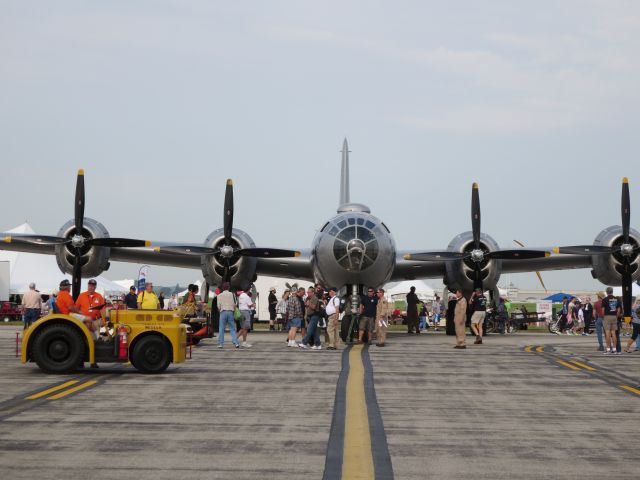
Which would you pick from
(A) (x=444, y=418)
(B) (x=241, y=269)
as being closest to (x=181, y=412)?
(A) (x=444, y=418)

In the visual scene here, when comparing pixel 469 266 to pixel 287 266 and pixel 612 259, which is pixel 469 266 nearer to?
pixel 612 259

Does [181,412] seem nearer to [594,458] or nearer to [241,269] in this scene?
[594,458]

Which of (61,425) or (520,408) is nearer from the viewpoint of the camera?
(61,425)

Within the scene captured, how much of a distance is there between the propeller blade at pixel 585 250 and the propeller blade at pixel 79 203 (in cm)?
1665

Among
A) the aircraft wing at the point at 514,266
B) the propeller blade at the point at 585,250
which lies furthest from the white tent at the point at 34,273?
the propeller blade at the point at 585,250

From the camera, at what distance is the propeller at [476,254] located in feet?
106

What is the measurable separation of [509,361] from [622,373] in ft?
10.3

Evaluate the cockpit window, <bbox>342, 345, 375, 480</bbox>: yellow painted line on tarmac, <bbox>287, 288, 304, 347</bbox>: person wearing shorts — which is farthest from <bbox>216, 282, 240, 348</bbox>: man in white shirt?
<bbox>342, 345, 375, 480</bbox>: yellow painted line on tarmac

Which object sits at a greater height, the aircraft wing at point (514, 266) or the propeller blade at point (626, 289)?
the aircraft wing at point (514, 266)

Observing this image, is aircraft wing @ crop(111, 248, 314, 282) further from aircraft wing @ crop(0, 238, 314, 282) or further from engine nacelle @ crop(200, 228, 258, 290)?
engine nacelle @ crop(200, 228, 258, 290)

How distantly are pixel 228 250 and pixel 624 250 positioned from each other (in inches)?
559

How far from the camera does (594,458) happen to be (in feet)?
28.4

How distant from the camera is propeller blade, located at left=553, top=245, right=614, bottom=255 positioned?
1280 inches

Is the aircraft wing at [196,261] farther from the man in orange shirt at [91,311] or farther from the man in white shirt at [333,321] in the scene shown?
the man in orange shirt at [91,311]
